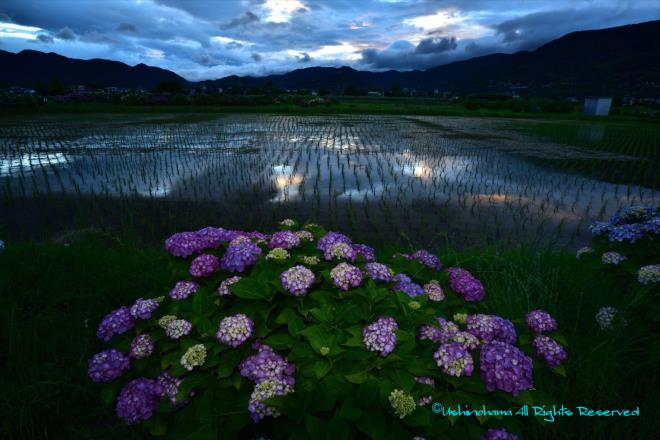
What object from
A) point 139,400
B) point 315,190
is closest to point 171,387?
point 139,400

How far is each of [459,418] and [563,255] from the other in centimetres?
397

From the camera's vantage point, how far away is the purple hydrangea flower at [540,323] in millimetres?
2338

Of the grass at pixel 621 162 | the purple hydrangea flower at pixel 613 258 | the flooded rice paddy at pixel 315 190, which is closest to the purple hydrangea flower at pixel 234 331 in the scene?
the purple hydrangea flower at pixel 613 258

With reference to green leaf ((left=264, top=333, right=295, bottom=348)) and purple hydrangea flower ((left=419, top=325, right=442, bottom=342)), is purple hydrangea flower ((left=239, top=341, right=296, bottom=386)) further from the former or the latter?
purple hydrangea flower ((left=419, top=325, right=442, bottom=342))

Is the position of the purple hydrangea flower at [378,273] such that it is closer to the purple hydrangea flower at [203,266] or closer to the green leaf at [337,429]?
the green leaf at [337,429]

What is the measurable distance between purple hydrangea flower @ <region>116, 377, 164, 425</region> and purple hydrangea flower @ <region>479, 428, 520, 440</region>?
192cm

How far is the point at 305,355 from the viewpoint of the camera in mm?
1899

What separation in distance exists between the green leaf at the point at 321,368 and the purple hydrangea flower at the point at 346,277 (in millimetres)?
482

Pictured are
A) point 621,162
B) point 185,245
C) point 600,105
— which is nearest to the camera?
point 185,245

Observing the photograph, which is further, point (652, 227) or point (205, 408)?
point (652, 227)

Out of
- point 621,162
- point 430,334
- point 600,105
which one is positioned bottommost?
point 621,162

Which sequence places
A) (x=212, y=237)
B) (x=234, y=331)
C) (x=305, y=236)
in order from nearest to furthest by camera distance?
1. (x=234, y=331)
2. (x=212, y=237)
3. (x=305, y=236)

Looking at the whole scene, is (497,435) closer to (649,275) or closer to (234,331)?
(234,331)

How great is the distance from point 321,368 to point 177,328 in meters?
0.99
